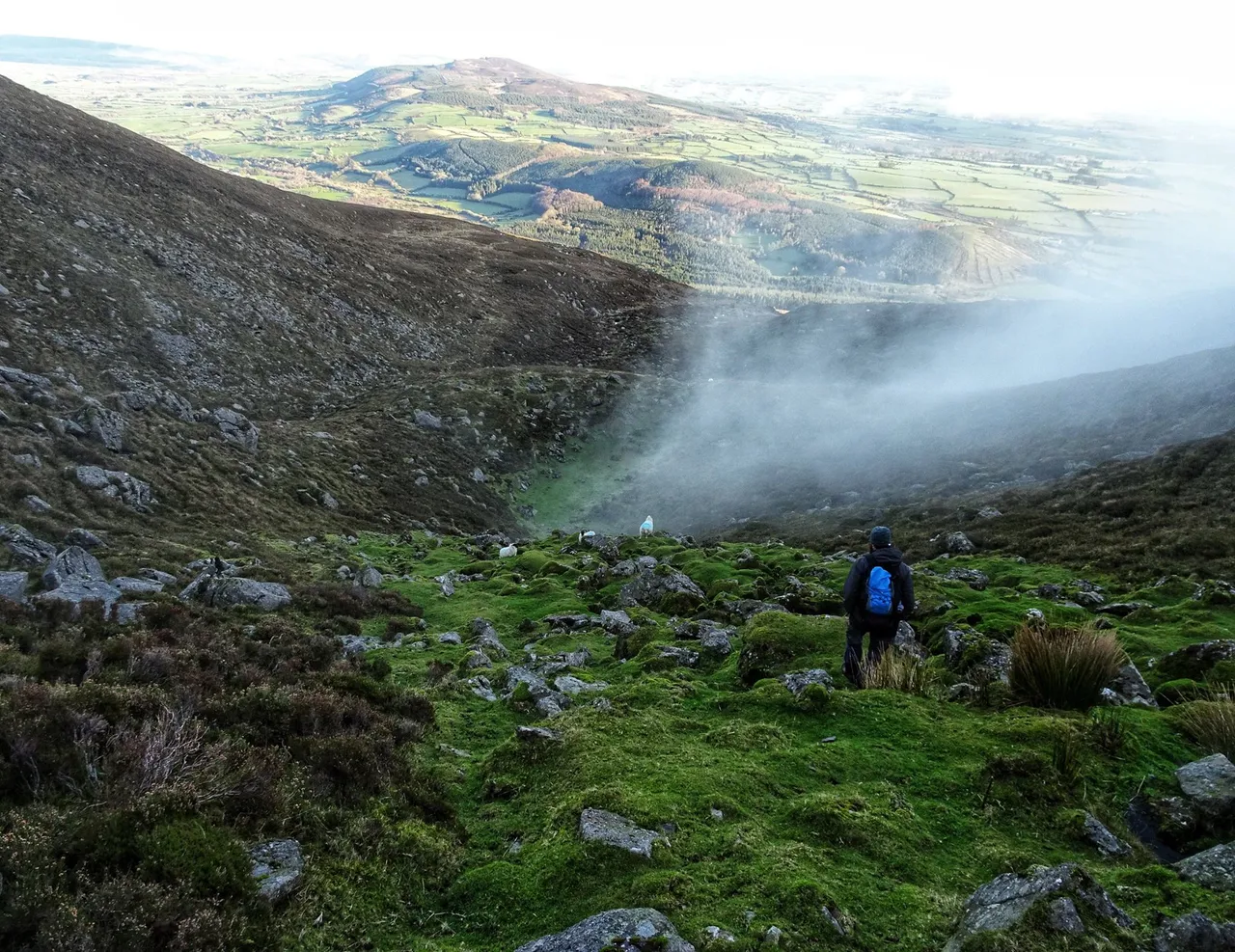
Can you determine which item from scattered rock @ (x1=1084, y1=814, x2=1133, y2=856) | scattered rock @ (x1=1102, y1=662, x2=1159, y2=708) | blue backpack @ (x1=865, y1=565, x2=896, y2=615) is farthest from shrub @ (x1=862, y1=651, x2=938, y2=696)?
scattered rock @ (x1=1084, y1=814, x2=1133, y2=856)

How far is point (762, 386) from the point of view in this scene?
5906cm

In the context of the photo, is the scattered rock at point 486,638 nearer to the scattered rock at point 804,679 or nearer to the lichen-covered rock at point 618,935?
the scattered rock at point 804,679

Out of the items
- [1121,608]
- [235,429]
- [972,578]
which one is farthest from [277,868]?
[235,429]

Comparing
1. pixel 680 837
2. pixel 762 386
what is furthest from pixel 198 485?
pixel 762 386

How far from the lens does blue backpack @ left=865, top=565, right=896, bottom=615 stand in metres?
12.0

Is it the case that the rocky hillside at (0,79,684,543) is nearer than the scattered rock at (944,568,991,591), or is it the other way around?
the scattered rock at (944,568,991,591)

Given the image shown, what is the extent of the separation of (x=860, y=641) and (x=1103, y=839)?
5036mm

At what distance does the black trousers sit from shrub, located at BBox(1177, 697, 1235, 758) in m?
3.97

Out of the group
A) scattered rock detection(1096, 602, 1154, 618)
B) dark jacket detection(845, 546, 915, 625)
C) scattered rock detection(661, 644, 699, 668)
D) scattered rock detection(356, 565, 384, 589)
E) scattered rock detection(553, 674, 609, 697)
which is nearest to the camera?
dark jacket detection(845, 546, 915, 625)

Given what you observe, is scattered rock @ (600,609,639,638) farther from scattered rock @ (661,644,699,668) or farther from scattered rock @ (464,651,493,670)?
scattered rock @ (464,651,493,670)

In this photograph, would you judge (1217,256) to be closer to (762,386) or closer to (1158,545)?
(762,386)

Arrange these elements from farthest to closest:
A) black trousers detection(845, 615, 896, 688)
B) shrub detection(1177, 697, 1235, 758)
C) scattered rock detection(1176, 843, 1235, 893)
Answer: black trousers detection(845, 615, 896, 688), shrub detection(1177, 697, 1235, 758), scattered rock detection(1176, 843, 1235, 893)

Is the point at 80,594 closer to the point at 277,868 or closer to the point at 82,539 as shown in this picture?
the point at 82,539

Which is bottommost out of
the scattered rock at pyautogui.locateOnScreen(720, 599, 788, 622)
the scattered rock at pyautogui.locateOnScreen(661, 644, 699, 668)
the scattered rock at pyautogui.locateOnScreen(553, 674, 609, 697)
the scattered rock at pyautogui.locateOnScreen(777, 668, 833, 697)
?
the scattered rock at pyautogui.locateOnScreen(720, 599, 788, 622)
